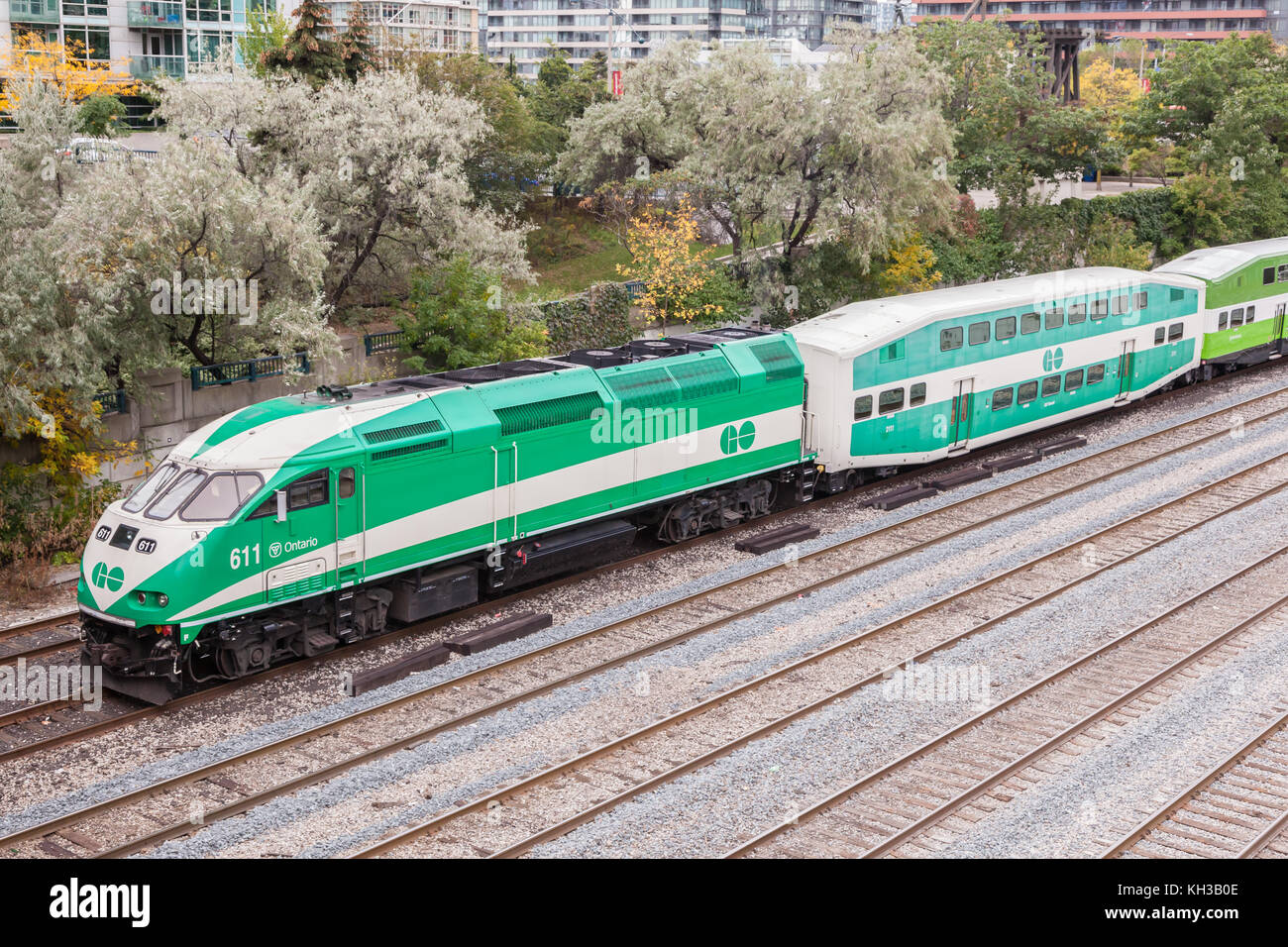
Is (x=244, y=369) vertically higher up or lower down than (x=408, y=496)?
higher up

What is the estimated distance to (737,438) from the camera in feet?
91.9

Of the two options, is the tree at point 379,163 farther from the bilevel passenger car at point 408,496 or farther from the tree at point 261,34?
the tree at point 261,34

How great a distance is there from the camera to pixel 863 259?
42688 millimetres

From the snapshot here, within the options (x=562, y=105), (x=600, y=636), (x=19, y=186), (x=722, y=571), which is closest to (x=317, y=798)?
(x=600, y=636)

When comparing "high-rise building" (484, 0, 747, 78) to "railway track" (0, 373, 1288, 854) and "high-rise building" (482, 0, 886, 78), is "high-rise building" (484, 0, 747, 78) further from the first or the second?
"railway track" (0, 373, 1288, 854)

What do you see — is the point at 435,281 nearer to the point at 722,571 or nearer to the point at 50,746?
the point at 722,571

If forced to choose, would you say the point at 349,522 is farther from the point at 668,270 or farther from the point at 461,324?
the point at 668,270

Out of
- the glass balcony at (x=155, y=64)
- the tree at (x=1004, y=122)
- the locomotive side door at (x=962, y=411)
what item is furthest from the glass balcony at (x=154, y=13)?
the locomotive side door at (x=962, y=411)

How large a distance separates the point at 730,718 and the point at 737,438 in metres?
9.42

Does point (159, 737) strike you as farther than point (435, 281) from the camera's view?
No

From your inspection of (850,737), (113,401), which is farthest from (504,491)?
(113,401)

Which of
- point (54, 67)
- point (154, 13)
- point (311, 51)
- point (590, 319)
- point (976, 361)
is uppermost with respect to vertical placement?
point (154, 13)

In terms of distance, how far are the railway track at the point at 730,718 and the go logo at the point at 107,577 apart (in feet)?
21.4

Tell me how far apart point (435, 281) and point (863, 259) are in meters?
15.1
